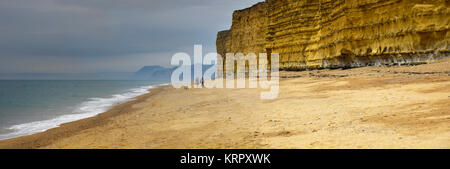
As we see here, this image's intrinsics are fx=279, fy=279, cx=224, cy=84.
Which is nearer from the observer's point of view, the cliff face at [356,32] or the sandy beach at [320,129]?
the sandy beach at [320,129]

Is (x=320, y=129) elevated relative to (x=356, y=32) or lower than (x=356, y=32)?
lower

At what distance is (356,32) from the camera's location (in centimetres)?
1892

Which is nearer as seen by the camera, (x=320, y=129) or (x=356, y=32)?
(x=320, y=129)

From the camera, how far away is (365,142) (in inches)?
154

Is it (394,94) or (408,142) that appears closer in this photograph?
(408,142)

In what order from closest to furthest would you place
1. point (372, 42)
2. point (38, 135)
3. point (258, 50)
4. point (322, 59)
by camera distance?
1. point (38, 135)
2. point (372, 42)
3. point (322, 59)
4. point (258, 50)

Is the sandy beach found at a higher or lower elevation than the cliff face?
Answer: lower

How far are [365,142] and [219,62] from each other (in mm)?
66919

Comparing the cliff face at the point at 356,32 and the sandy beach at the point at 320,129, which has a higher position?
the cliff face at the point at 356,32

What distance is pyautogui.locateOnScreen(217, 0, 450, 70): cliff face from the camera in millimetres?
14070

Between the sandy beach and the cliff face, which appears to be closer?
the sandy beach

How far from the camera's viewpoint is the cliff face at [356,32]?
14.1m
